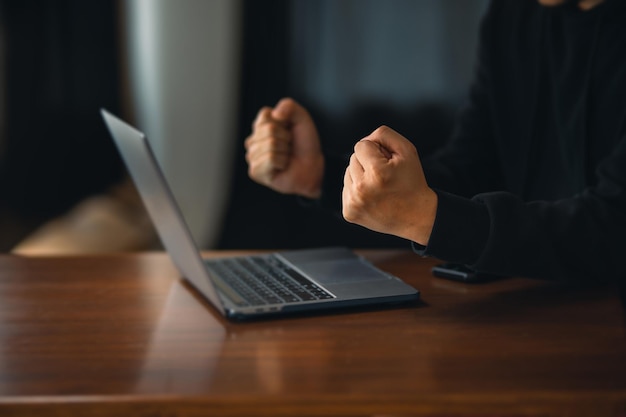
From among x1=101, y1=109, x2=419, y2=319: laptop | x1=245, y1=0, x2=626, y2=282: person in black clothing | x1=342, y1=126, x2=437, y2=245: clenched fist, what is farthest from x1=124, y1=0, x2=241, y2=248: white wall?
x1=342, y1=126, x2=437, y2=245: clenched fist

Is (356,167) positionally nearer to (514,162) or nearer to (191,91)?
(514,162)

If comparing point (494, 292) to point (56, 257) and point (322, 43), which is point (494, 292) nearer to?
point (56, 257)

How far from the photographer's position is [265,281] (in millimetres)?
915

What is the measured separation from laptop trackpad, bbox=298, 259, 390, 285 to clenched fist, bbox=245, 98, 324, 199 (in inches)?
8.8

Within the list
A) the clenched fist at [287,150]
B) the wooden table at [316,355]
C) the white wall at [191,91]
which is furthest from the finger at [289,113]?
the white wall at [191,91]

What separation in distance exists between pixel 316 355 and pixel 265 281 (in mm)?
205

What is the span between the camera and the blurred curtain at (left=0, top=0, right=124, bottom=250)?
208 cm

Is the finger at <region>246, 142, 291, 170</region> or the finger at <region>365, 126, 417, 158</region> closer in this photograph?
the finger at <region>365, 126, 417, 158</region>

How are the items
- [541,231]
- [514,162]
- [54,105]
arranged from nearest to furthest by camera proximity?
[541,231] < [514,162] < [54,105]

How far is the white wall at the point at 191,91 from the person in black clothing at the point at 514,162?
90 centimetres

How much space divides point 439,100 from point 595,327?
1.36m

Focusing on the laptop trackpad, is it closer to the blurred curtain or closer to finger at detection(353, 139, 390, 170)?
finger at detection(353, 139, 390, 170)

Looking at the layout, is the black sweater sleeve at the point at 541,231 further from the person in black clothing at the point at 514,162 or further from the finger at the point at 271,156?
the finger at the point at 271,156

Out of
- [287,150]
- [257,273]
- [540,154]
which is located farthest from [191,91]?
[257,273]
